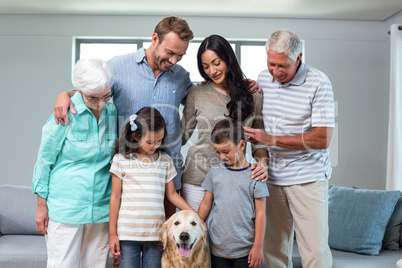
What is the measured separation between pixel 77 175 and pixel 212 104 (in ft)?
2.35

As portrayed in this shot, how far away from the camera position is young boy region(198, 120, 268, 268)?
1.89 m

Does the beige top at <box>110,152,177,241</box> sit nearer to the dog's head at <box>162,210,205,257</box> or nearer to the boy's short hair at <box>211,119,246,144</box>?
the dog's head at <box>162,210,205,257</box>

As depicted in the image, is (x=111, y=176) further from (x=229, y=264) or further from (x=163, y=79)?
(x=229, y=264)

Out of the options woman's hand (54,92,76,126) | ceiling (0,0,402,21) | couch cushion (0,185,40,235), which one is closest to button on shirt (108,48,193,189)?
woman's hand (54,92,76,126)

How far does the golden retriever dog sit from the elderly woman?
302 mm

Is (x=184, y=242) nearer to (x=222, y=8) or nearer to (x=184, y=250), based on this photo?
(x=184, y=250)

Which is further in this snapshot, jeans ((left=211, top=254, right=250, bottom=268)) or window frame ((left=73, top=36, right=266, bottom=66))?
window frame ((left=73, top=36, right=266, bottom=66))

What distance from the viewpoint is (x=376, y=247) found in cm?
279

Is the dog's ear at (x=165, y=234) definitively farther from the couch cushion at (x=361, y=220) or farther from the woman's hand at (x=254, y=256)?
the couch cushion at (x=361, y=220)

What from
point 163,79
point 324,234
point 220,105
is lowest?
point 324,234

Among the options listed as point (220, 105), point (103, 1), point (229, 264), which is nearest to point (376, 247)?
point (229, 264)

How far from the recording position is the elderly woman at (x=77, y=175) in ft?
5.80

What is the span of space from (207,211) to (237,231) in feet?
0.60

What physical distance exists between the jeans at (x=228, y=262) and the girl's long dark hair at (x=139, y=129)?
625mm
